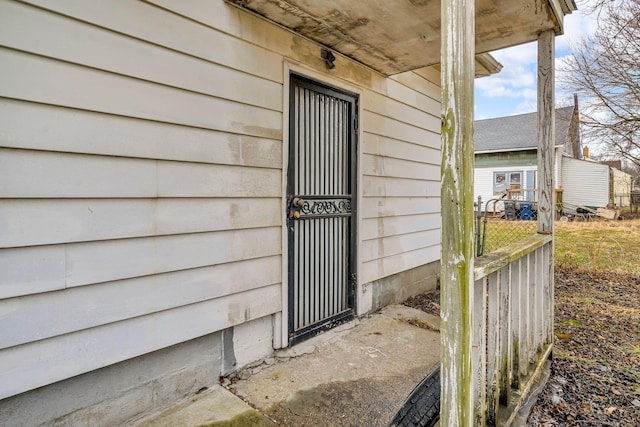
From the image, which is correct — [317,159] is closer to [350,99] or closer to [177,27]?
[350,99]

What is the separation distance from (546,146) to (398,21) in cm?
138

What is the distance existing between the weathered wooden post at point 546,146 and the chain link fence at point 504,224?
8.10 ft

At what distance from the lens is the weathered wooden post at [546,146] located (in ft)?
7.78

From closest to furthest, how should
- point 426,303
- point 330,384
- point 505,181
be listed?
point 330,384
point 426,303
point 505,181

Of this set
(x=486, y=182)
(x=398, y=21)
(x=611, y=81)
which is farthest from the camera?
(x=486, y=182)

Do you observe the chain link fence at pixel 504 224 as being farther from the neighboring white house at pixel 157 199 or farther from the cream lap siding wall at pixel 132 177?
the cream lap siding wall at pixel 132 177

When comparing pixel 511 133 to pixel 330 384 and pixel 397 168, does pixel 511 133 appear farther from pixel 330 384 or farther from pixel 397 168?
pixel 330 384

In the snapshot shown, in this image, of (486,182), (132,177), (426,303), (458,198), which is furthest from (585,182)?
(132,177)

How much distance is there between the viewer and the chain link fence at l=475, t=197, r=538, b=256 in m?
5.38

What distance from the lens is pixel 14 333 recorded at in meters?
1.41

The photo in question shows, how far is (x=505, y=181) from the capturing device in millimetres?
15125

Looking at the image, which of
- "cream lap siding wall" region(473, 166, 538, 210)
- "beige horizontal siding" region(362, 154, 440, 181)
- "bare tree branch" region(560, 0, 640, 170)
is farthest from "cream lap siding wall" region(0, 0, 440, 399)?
"cream lap siding wall" region(473, 166, 538, 210)

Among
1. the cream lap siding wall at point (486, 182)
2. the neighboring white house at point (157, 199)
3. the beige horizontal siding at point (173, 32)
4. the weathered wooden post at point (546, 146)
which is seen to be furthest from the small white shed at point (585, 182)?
the beige horizontal siding at point (173, 32)

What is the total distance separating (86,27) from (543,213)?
9.75 ft
